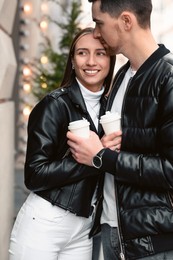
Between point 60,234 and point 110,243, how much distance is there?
240 millimetres

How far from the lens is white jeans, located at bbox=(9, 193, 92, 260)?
2209 mm

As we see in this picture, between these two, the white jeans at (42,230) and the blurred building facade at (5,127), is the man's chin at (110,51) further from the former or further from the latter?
the blurred building facade at (5,127)

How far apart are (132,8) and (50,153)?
0.73 m

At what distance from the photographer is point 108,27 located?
206cm

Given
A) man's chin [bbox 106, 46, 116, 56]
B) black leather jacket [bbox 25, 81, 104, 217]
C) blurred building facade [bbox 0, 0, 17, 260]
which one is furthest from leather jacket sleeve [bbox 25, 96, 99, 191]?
blurred building facade [bbox 0, 0, 17, 260]

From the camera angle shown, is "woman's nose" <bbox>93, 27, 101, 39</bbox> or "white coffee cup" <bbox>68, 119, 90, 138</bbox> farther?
"woman's nose" <bbox>93, 27, 101, 39</bbox>

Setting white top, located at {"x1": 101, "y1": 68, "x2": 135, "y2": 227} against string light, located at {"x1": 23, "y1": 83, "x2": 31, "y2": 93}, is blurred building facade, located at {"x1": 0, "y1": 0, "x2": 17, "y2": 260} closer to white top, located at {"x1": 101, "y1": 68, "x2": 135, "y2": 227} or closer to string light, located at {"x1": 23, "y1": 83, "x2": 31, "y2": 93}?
white top, located at {"x1": 101, "y1": 68, "x2": 135, "y2": 227}

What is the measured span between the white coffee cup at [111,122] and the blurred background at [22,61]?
4.38 feet

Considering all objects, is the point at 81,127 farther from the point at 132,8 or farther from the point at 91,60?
the point at 132,8

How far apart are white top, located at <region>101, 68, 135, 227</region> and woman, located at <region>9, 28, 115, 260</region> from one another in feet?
0.27

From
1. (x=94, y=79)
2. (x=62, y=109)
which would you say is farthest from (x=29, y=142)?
(x=94, y=79)

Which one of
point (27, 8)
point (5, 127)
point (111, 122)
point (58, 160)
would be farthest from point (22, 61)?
point (111, 122)

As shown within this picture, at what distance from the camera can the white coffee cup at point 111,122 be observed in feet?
6.39

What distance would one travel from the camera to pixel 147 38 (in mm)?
2035
